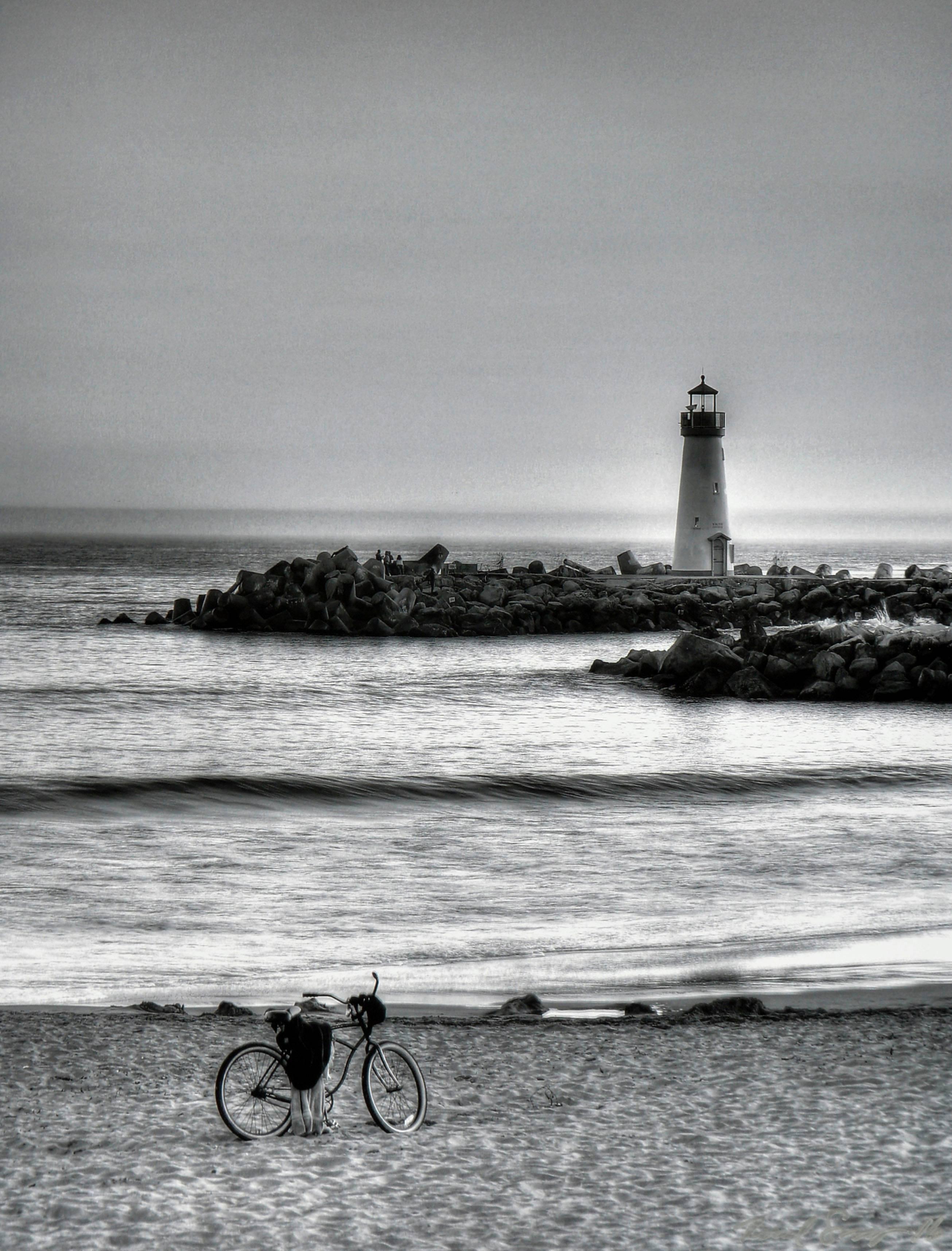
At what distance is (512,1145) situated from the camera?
4902mm

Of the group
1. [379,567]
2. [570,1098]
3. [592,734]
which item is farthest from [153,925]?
[379,567]

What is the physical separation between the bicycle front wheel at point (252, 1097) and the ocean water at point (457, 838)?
2518 mm

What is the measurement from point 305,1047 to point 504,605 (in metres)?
36.3

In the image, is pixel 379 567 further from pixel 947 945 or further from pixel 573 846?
pixel 947 945

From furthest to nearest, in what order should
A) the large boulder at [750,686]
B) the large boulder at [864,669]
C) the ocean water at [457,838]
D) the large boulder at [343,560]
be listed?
the large boulder at [343,560], the large boulder at [750,686], the large boulder at [864,669], the ocean water at [457,838]

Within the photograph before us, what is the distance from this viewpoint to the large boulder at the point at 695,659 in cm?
2461

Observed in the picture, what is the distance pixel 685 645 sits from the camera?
2611 cm

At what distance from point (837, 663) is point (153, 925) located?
57.4 ft

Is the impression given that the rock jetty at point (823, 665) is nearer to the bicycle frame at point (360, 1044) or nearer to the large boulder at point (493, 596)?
the large boulder at point (493, 596)

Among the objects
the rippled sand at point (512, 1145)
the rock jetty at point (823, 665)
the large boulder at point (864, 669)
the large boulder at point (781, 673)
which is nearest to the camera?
the rippled sand at point (512, 1145)

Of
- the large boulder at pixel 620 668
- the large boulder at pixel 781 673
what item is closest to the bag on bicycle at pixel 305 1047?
the large boulder at pixel 781 673

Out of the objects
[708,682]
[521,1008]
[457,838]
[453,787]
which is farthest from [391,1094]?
[708,682]

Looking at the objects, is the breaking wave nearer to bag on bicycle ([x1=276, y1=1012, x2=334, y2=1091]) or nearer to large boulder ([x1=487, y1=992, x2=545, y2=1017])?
large boulder ([x1=487, y1=992, x2=545, y2=1017])

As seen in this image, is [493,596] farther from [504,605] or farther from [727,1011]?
[727,1011]
